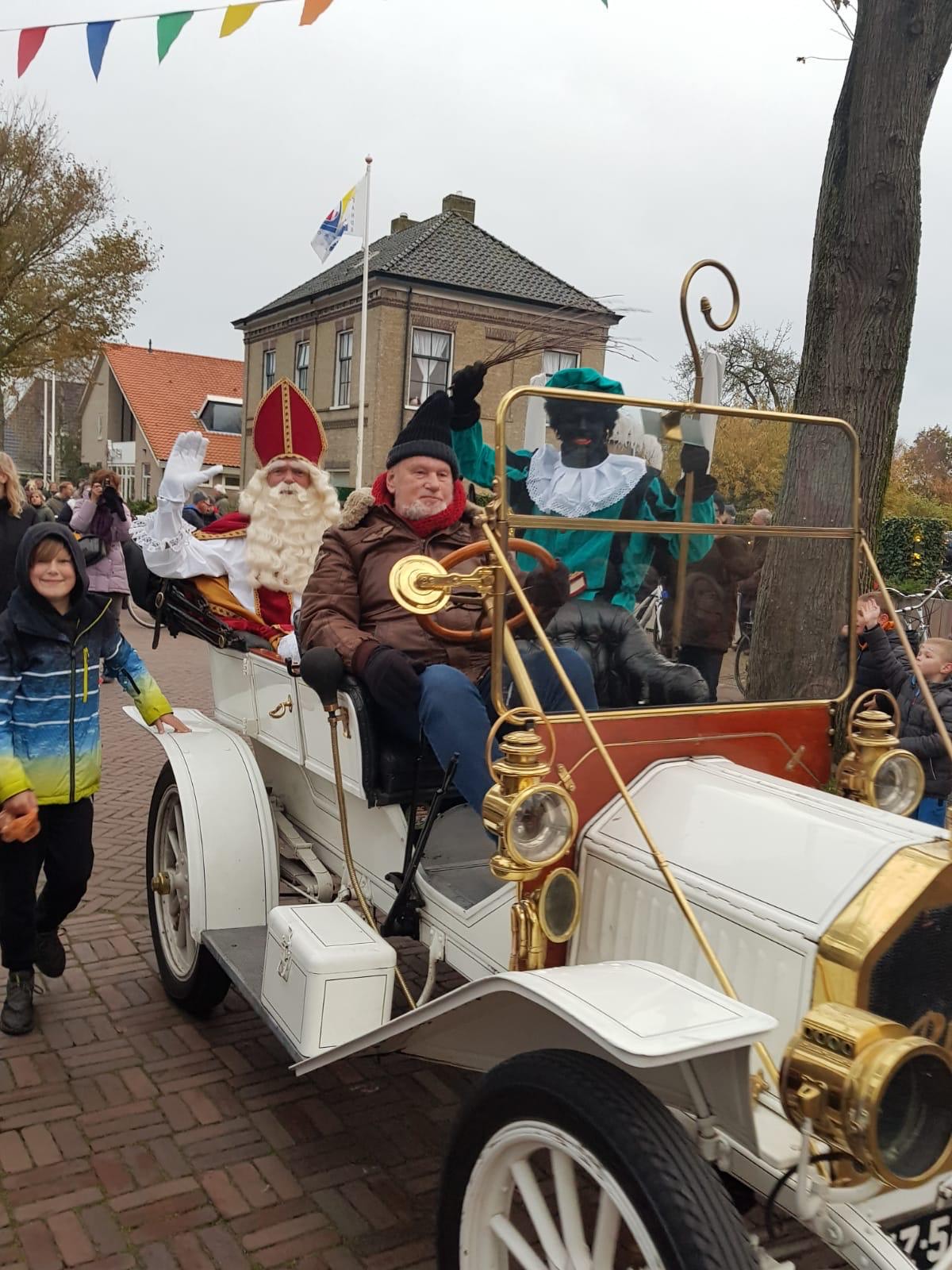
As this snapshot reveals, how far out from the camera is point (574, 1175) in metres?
1.88

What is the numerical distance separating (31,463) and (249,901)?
58.9m

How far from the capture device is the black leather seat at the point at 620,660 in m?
2.54

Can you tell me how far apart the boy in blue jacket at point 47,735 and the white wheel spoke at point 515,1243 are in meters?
2.07

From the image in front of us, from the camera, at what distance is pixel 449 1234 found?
201 cm

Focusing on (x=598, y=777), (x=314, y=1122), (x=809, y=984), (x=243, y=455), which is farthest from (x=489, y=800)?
(x=243, y=455)

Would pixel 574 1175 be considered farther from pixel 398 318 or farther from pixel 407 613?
pixel 398 318

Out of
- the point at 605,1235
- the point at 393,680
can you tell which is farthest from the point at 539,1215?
the point at 393,680

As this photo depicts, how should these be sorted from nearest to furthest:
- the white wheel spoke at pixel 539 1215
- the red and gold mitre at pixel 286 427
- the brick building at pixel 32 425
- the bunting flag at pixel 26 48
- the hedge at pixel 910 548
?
the white wheel spoke at pixel 539 1215
the red and gold mitre at pixel 286 427
the bunting flag at pixel 26 48
the hedge at pixel 910 548
the brick building at pixel 32 425

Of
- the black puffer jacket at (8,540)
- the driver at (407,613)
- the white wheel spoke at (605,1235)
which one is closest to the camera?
the white wheel spoke at (605,1235)

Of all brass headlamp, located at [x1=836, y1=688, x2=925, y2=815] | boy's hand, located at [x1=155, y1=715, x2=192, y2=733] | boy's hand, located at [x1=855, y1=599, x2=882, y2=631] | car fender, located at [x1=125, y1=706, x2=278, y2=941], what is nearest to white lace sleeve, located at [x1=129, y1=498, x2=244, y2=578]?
boy's hand, located at [x1=155, y1=715, x2=192, y2=733]

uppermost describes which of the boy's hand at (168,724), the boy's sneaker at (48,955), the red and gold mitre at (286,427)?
the red and gold mitre at (286,427)

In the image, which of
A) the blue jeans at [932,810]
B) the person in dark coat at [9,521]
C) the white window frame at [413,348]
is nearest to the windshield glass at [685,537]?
the blue jeans at [932,810]

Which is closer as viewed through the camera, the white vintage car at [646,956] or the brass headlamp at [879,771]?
the white vintage car at [646,956]

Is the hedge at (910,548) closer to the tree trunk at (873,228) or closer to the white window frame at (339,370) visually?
the tree trunk at (873,228)
